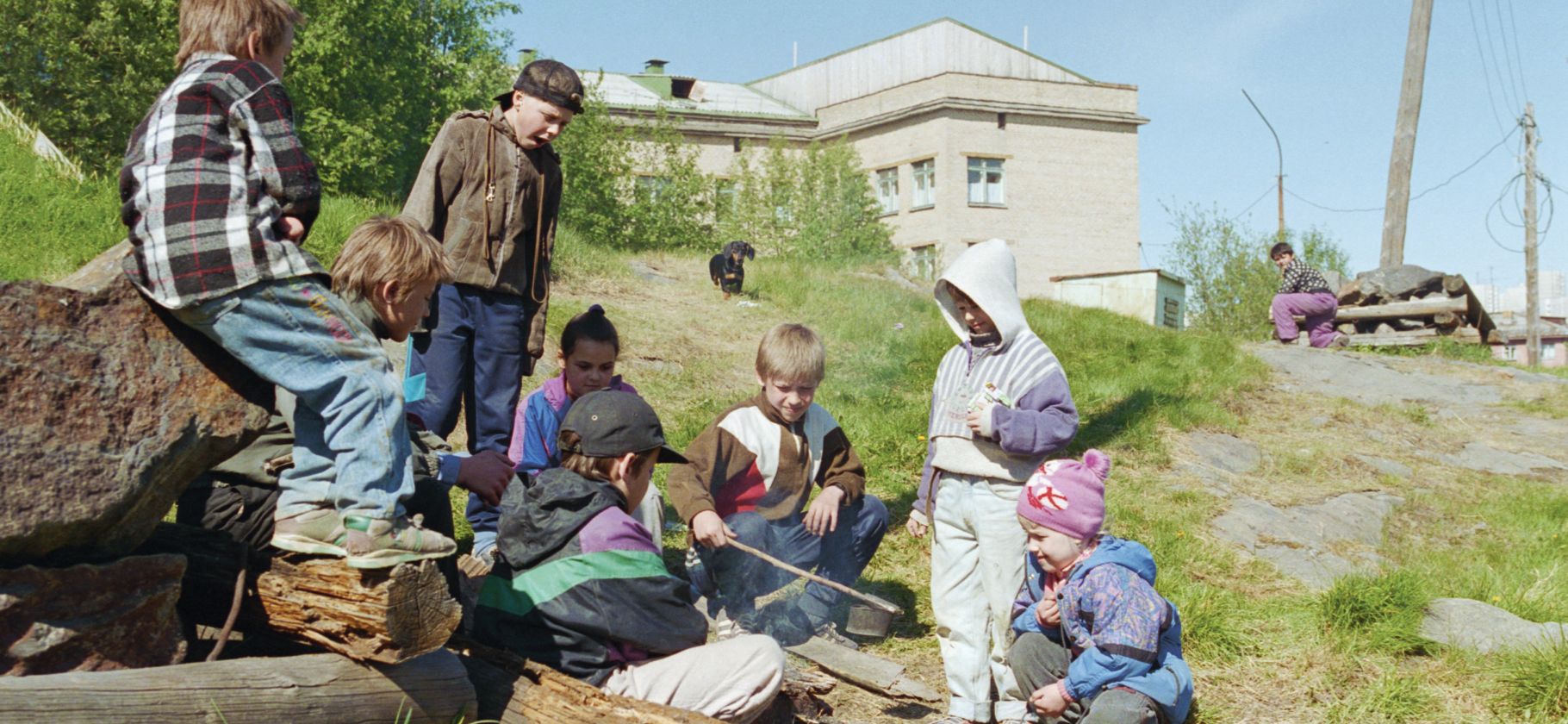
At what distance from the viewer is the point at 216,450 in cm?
269

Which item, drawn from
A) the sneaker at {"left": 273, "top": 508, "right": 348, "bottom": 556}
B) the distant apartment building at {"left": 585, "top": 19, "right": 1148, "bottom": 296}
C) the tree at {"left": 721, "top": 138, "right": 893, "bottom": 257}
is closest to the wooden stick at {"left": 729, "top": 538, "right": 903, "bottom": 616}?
the sneaker at {"left": 273, "top": 508, "right": 348, "bottom": 556}

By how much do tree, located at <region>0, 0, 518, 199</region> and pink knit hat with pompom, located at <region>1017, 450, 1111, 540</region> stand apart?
10987mm

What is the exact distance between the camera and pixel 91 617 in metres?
2.38

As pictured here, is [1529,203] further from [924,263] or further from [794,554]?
[794,554]

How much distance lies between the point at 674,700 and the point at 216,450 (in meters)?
1.36

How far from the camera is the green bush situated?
174 inches

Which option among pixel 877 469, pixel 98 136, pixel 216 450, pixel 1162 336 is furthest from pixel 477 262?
pixel 98 136

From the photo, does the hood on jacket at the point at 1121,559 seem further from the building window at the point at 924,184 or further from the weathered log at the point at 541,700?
the building window at the point at 924,184

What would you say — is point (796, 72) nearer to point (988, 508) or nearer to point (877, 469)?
point (877, 469)

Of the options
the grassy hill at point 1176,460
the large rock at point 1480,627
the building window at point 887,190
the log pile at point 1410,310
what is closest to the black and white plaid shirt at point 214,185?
the grassy hill at point 1176,460

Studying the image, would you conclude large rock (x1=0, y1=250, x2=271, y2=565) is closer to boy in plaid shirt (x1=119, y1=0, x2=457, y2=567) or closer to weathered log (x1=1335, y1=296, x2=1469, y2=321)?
boy in plaid shirt (x1=119, y1=0, x2=457, y2=567)

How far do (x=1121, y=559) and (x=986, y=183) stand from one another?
33471 mm

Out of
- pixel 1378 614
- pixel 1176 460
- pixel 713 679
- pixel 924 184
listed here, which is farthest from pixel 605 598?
pixel 924 184

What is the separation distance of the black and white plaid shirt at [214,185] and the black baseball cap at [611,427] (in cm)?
79
